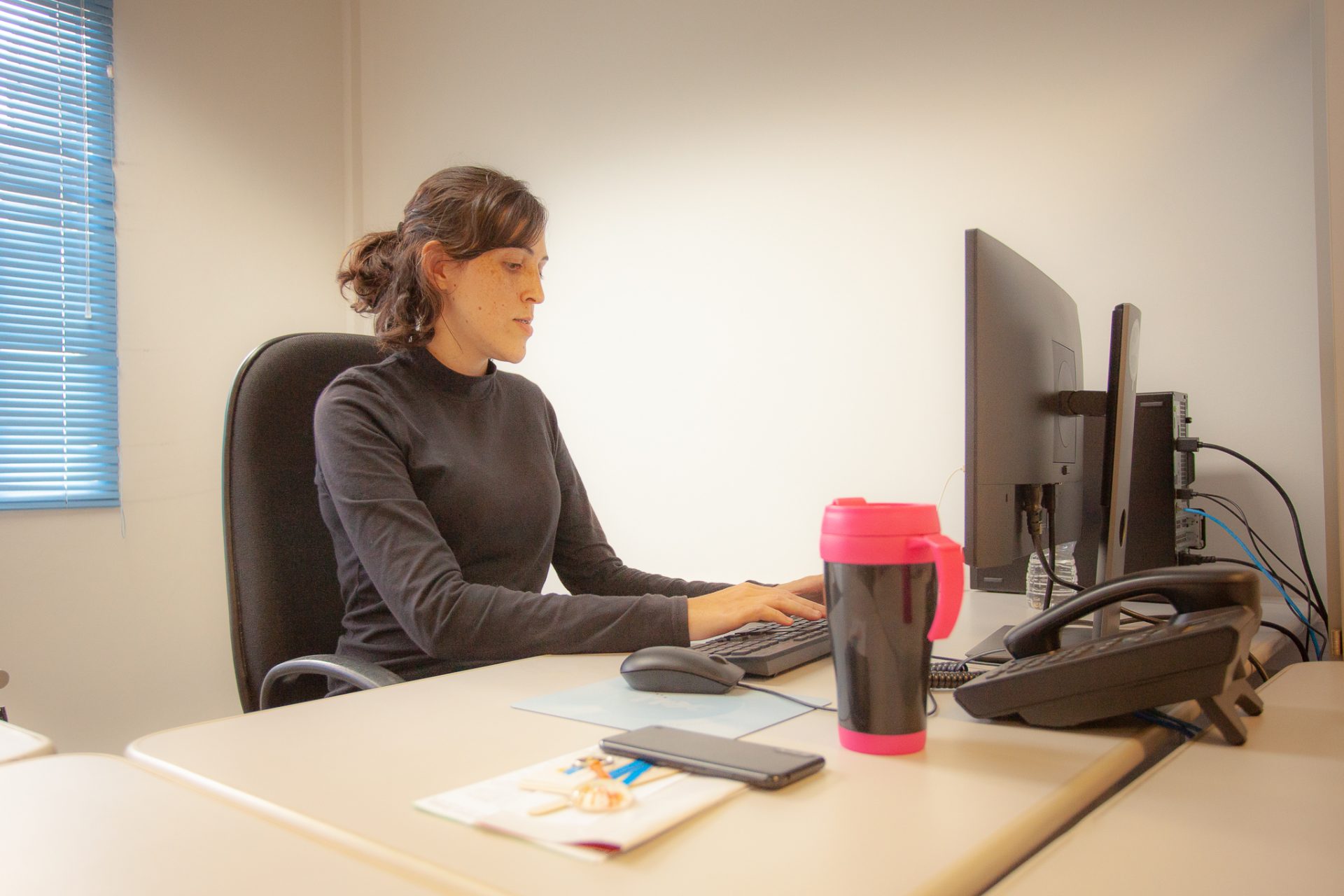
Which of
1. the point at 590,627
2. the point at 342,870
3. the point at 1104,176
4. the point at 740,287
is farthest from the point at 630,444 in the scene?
the point at 342,870

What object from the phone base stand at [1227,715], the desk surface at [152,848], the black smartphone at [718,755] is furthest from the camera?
the phone base stand at [1227,715]

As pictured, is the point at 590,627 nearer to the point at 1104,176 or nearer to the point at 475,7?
the point at 1104,176

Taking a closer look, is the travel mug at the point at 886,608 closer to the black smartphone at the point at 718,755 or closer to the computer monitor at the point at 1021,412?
the black smartphone at the point at 718,755

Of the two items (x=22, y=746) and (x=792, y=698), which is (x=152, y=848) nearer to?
(x=22, y=746)

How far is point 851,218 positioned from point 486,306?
3.38 feet

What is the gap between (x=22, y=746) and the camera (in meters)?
0.66

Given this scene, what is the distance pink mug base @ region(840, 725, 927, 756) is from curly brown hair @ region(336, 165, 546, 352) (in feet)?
3.25

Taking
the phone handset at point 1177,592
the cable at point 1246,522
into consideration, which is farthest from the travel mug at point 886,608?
the cable at point 1246,522

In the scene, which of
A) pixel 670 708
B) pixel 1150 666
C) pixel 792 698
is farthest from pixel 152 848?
pixel 1150 666

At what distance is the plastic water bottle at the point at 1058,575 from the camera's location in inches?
58.5

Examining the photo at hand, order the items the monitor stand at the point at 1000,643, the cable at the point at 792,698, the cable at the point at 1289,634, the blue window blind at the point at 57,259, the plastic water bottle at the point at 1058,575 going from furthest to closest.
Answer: the blue window blind at the point at 57,259 → the plastic water bottle at the point at 1058,575 → the cable at the point at 1289,634 → the monitor stand at the point at 1000,643 → the cable at the point at 792,698

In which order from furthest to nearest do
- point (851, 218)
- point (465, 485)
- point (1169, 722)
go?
point (851, 218) < point (465, 485) < point (1169, 722)

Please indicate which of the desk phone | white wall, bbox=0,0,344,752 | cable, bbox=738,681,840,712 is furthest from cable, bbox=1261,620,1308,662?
white wall, bbox=0,0,344,752

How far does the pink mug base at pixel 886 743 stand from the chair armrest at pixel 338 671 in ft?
1.76
